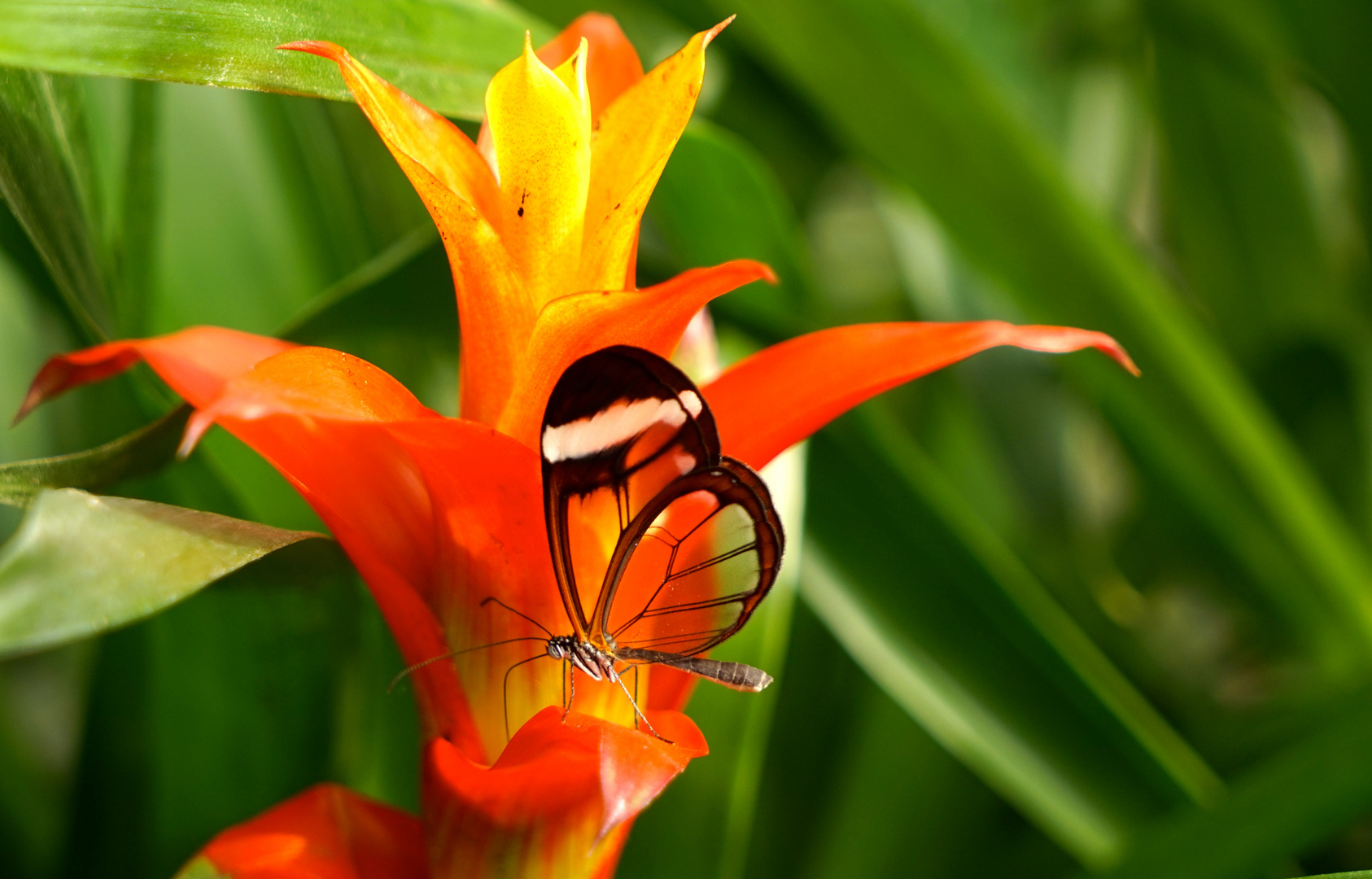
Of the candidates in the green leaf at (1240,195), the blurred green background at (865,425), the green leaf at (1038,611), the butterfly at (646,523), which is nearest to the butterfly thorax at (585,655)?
the butterfly at (646,523)

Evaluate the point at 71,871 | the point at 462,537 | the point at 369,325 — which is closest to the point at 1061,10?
the point at 369,325

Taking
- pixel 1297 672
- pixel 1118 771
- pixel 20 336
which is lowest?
pixel 1297 672

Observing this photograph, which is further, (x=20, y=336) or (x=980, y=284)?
(x=980, y=284)

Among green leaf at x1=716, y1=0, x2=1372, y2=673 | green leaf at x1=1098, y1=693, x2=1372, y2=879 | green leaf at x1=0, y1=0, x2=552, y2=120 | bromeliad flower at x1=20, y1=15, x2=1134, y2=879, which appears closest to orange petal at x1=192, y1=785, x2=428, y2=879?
bromeliad flower at x1=20, y1=15, x2=1134, y2=879

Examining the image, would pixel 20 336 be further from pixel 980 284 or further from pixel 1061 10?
→ pixel 1061 10

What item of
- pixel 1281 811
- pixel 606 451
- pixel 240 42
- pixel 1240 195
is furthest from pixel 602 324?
pixel 1240 195

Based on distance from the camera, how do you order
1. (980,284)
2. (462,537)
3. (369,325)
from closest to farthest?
1. (462,537)
2. (369,325)
3. (980,284)

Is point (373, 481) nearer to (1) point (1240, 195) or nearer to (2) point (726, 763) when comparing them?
(2) point (726, 763)
